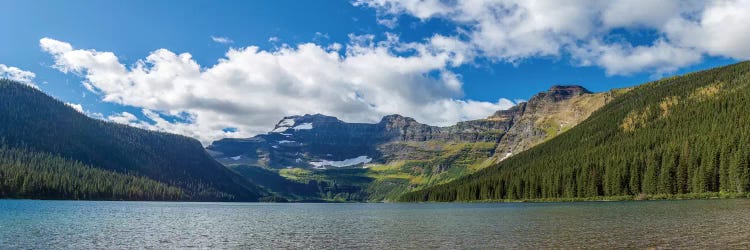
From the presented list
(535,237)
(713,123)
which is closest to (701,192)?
(713,123)

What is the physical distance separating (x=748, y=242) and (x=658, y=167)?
136932 millimetres

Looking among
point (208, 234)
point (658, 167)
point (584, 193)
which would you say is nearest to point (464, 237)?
point (208, 234)

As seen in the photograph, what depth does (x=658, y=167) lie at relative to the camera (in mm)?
157625

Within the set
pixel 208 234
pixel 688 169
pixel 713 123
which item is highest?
pixel 713 123

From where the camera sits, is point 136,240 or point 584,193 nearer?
point 136,240

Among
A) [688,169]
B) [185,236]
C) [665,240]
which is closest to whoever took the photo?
[665,240]

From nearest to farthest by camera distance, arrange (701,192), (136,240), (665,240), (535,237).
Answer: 1. (665,240)
2. (535,237)
3. (136,240)
4. (701,192)

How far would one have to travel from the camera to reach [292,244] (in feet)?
159

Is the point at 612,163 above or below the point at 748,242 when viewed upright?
above

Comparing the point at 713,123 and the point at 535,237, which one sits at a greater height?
the point at 713,123

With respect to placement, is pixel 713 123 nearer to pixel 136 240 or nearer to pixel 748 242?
pixel 748 242

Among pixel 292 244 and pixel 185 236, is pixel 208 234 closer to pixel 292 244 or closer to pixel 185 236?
pixel 185 236

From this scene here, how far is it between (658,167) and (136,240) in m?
157

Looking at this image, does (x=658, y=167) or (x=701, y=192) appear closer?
(x=701, y=192)
